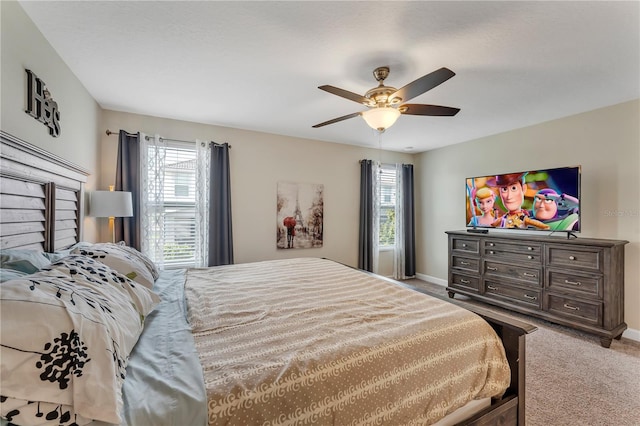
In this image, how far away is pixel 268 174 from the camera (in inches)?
165

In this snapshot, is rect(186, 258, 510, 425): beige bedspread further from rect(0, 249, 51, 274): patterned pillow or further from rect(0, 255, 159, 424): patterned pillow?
rect(0, 249, 51, 274): patterned pillow

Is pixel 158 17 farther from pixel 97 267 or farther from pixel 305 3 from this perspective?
pixel 97 267

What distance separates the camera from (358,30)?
182cm

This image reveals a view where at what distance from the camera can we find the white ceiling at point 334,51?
167 centimetres

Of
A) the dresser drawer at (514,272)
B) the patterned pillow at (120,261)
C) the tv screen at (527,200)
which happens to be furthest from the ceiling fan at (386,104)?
the dresser drawer at (514,272)

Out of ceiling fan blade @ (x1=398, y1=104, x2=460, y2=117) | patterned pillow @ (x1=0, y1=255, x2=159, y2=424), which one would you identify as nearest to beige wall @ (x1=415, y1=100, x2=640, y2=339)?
ceiling fan blade @ (x1=398, y1=104, x2=460, y2=117)

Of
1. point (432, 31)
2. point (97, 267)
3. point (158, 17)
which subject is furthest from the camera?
point (432, 31)

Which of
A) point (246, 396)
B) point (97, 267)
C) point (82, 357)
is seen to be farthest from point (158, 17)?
point (246, 396)

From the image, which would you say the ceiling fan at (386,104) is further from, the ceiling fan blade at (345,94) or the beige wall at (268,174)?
the beige wall at (268,174)

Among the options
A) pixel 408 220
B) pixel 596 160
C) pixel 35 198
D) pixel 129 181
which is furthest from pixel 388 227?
pixel 35 198

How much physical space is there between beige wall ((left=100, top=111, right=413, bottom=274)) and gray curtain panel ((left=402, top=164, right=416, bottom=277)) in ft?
2.51

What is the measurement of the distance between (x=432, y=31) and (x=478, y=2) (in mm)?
297

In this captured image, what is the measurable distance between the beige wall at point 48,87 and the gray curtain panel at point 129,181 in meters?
0.39

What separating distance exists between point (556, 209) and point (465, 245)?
1.17 m
